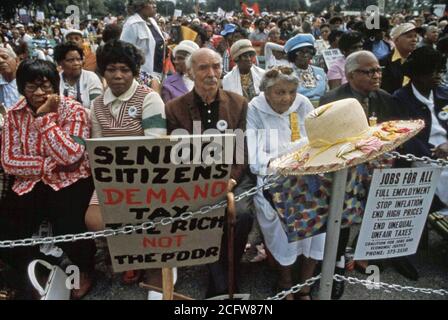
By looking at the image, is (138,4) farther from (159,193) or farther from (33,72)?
(159,193)

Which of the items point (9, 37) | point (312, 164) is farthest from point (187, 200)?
point (9, 37)

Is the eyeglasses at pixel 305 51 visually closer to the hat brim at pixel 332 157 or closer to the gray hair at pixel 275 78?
the gray hair at pixel 275 78

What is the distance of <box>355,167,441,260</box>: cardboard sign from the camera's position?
7.02 ft

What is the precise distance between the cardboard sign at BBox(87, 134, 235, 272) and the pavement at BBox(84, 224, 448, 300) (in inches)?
42.9

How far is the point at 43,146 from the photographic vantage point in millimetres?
3100

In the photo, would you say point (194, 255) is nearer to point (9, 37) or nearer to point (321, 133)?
point (321, 133)

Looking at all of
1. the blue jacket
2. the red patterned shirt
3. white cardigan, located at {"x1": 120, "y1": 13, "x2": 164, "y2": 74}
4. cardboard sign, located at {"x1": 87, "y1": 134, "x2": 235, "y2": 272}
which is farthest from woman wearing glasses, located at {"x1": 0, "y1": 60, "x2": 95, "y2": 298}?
the blue jacket

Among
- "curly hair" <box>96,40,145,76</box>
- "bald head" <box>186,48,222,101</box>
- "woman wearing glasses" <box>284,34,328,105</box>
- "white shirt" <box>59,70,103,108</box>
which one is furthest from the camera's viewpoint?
"woman wearing glasses" <box>284,34,328,105</box>

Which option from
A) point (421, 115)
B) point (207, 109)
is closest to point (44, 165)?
point (207, 109)

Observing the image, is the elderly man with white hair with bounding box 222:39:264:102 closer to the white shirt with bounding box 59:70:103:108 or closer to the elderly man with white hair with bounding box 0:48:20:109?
the white shirt with bounding box 59:70:103:108

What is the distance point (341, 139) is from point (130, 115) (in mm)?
1738

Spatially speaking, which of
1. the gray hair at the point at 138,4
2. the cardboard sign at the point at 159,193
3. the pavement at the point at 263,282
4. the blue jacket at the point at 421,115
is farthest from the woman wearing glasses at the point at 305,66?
the cardboard sign at the point at 159,193

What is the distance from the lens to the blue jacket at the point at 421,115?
353 cm

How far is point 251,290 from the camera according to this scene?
A: 3285mm
